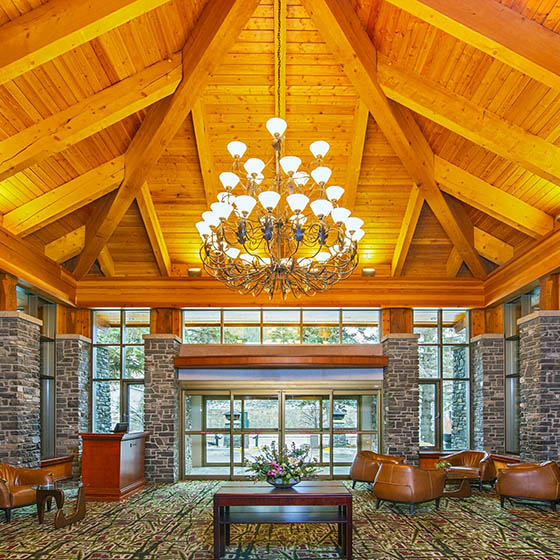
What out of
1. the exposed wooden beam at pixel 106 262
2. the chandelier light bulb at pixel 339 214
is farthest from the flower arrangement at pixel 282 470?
the exposed wooden beam at pixel 106 262

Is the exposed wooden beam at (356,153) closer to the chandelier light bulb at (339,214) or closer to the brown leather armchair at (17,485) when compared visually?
the chandelier light bulb at (339,214)

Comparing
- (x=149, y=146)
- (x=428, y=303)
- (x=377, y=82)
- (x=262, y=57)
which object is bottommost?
(x=428, y=303)

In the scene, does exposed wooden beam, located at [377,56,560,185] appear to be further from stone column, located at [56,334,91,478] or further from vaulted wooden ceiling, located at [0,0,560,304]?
stone column, located at [56,334,91,478]

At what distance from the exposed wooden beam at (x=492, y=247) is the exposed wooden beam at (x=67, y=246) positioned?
26.0 feet

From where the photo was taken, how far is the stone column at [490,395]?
12.7 metres

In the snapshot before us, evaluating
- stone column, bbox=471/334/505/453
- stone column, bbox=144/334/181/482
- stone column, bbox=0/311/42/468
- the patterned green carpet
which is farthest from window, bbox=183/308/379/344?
the patterned green carpet

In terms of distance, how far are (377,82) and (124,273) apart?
7.31 metres

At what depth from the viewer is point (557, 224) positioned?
982cm

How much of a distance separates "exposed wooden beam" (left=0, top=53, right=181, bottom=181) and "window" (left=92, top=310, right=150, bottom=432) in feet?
20.1

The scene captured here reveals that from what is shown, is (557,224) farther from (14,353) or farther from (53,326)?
(53,326)

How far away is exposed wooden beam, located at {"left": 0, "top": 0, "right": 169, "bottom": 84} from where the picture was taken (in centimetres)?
639

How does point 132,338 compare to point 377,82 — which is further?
point 132,338

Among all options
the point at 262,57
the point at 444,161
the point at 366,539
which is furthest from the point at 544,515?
the point at 262,57

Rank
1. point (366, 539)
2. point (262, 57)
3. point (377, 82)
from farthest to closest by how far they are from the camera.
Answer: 1. point (262, 57)
2. point (377, 82)
3. point (366, 539)
